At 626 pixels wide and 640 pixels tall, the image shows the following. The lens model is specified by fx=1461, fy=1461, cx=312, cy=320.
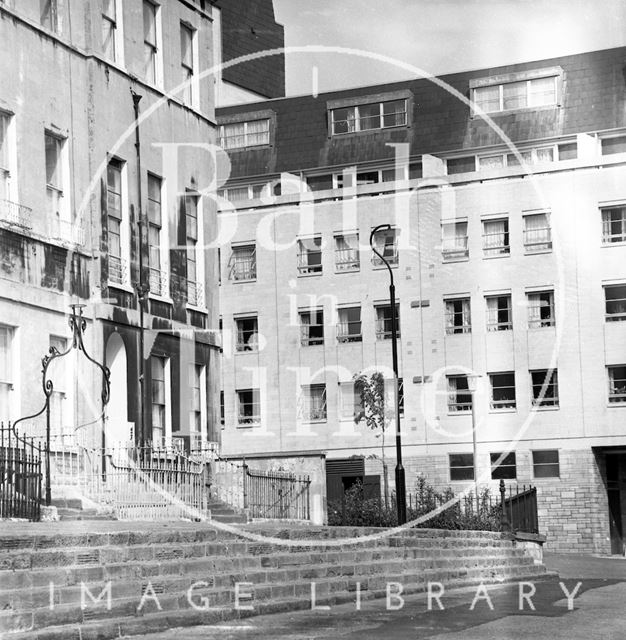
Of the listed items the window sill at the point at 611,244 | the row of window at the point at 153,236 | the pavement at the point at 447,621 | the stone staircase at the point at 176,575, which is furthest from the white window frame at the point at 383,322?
the pavement at the point at 447,621

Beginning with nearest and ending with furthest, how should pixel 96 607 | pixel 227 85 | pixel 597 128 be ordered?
pixel 96 607
pixel 597 128
pixel 227 85

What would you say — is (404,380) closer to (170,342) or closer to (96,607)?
(170,342)

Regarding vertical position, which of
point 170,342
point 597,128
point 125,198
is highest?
point 597,128

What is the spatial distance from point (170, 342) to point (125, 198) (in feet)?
11.5

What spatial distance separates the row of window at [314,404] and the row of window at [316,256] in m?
5.12

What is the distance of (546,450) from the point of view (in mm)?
58656

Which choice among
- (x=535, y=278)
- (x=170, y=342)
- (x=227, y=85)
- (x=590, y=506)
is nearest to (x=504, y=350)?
(x=535, y=278)

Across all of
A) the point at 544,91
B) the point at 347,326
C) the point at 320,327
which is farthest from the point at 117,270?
the point at 544,91

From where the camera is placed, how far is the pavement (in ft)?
42.6

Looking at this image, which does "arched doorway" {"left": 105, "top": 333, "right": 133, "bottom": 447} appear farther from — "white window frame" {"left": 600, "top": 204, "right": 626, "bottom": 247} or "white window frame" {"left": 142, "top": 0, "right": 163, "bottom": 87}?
"white window frame" {"left": 600, "top": 204, "right": 626, "bottom": 247}

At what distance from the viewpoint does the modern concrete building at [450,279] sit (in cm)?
5844

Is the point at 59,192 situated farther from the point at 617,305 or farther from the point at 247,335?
the point at 247,335

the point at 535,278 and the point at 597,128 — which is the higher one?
the point at 597,128

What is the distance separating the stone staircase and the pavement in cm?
34
